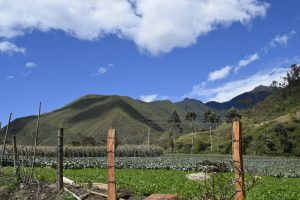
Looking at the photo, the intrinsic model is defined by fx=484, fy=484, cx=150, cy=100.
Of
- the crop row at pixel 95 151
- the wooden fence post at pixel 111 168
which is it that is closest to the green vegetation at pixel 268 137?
the crop row at pixel 95 151

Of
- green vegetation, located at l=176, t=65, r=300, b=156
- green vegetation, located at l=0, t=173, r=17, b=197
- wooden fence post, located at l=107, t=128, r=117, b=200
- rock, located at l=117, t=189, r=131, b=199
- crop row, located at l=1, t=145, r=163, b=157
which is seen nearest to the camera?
wooden fence post, located at l=107, t=128, r=117, b=200

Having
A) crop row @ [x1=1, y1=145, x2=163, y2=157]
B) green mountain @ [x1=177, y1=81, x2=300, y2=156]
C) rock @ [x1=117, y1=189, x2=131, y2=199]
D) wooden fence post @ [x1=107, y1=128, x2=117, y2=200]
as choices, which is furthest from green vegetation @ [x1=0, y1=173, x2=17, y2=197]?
green mountain @ [x1=177, y1=81, x2=300, y2=156]

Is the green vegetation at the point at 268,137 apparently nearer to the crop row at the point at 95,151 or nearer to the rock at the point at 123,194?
Answer: the crop row at the point at 95,151

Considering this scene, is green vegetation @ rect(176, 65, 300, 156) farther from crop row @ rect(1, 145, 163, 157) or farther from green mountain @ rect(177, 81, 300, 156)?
crop row @ rect(1, 145, 163, 157)

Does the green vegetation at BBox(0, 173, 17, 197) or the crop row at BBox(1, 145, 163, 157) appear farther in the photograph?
the crop row at BBox(1, 145, 163, 157)

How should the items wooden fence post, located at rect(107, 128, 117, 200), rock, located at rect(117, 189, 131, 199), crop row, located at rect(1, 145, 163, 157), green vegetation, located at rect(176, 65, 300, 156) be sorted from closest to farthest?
wooden fence post, located at rect(107, 128, 117, 200)
rock, located at rect(117, 189, 131, 199)
crop row, located at rect(1, 145, 163, 157)
green vegetation, located at rect(176, 65, 300, 156)

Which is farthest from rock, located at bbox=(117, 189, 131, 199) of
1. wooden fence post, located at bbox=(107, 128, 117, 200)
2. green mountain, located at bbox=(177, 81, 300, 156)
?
green mountain, located at bbox=(177, 81, 300, 156)

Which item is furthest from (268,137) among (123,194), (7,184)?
(123,194)

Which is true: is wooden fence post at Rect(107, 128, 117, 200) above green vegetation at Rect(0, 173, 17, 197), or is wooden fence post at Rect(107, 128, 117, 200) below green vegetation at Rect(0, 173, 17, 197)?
above

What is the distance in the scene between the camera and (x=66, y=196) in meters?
19.4

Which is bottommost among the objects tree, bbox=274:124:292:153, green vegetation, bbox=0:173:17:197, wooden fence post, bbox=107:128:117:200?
green vegetation, bbox=0:173:17:197

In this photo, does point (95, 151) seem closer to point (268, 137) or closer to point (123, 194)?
point (123, 194)

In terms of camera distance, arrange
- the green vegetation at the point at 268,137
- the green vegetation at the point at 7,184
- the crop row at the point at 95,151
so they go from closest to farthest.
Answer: the green vegetation at the point at 7,184, the crop row at the point at 95,151, the green vegetation at the point at 268,137

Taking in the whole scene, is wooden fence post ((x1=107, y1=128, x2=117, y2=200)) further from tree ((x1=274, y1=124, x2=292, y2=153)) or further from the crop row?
tree ((x1=274, y1=124, x2=292, y2=153))
